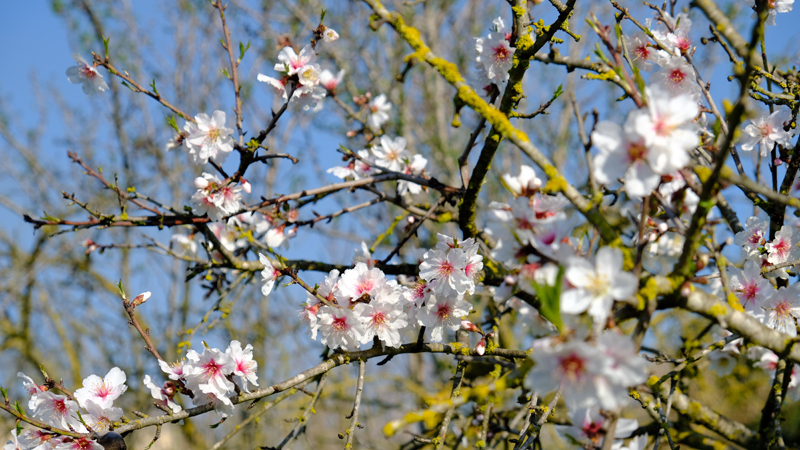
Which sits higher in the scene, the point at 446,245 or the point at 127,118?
the point at 127,118

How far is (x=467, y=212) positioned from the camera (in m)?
2.11

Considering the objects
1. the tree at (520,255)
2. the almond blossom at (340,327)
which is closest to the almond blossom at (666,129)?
the tree at (520,255)

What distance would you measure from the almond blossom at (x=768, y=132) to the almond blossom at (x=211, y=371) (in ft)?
6.51

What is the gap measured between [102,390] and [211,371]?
40 cm

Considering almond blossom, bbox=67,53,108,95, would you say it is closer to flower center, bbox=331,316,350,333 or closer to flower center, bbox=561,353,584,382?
flower center, bbox=331,316,350,333

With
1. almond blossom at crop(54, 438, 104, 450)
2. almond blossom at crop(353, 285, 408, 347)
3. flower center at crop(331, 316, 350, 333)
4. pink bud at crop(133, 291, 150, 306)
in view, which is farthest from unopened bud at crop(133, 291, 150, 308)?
almond blossom at crop(353, 285, 408, 347)

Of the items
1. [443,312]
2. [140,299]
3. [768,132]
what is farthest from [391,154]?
[768,132]

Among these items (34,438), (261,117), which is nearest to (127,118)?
(261,117)

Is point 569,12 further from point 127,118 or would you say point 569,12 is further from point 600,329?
point 127,118

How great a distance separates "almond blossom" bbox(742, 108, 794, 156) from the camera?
187 centimetres

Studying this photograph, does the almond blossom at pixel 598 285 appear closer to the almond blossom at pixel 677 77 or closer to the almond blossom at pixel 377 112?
the almond blossom at pixel 677 77

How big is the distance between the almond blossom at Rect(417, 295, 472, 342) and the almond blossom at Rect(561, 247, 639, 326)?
803 mm

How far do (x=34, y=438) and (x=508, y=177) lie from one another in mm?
1616

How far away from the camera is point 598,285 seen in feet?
3.00
